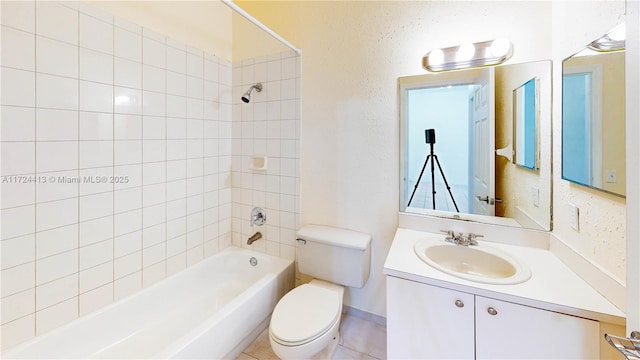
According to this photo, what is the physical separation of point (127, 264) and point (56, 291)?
1.08 feet

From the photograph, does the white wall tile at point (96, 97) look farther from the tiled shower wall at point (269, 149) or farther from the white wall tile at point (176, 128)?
the tiled shower wall at point (269, 149)

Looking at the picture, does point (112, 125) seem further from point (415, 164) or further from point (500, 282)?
point (500, 282)

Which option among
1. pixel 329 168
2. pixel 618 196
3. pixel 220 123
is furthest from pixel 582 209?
pixel 220 123

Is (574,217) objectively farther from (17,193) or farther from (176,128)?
(17,193)

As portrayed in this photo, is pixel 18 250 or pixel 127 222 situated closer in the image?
pixel 18 250

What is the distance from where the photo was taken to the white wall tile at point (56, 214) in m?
1.25

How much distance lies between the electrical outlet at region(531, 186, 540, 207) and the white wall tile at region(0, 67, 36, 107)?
2.58 meters

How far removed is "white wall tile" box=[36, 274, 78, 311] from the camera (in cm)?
126

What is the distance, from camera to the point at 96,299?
146 cm

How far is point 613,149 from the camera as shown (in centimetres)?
88

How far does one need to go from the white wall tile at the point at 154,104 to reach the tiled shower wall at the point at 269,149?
0.61 metres

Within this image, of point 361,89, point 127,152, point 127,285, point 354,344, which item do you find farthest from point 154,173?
point 354,344

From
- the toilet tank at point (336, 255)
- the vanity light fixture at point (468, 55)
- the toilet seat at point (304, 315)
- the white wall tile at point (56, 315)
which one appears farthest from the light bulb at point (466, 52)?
the white wall tile at point (56, 315)

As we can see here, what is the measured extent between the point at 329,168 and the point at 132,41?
1.52 m
